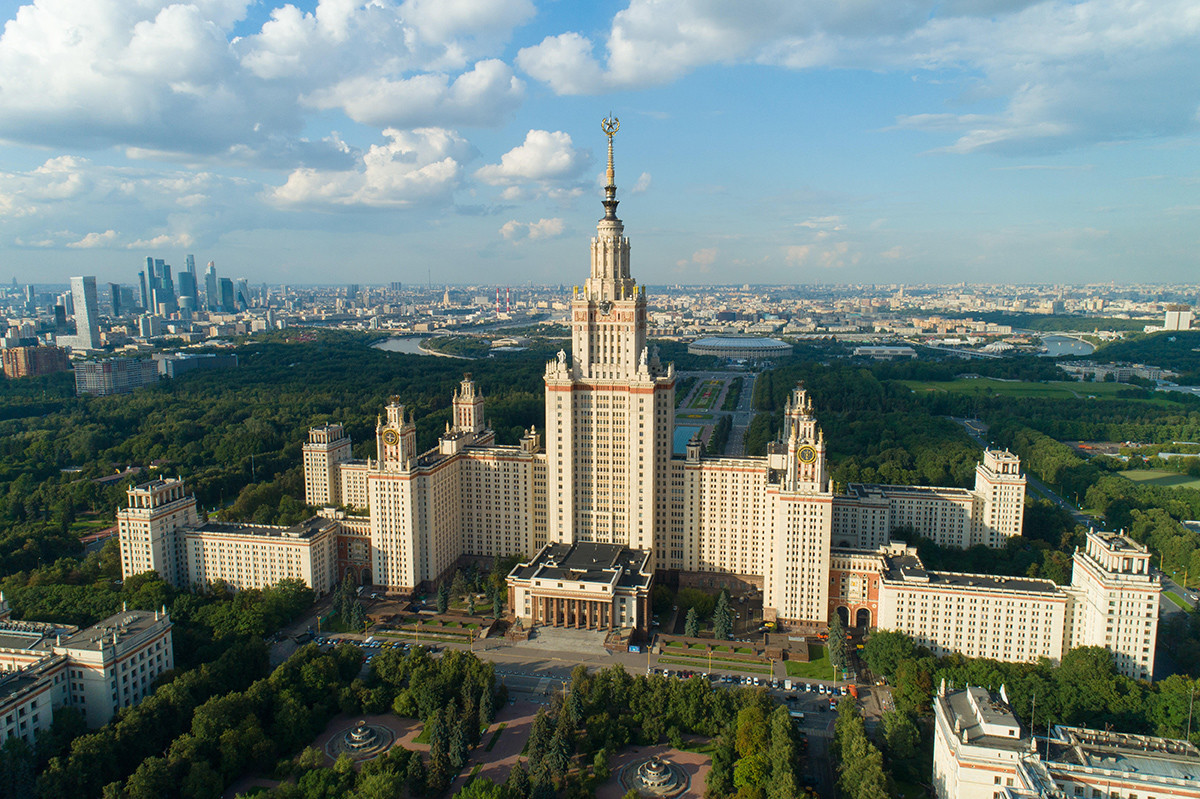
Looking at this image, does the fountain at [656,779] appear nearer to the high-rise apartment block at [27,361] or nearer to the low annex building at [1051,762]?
the low annex building at [1051,762]

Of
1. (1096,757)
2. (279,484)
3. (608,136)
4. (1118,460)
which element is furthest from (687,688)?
(1118,460)

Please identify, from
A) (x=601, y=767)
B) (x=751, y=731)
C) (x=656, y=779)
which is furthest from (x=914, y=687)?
(x=601, y=767)

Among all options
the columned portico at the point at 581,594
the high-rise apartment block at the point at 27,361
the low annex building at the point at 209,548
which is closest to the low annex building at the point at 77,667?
the low annex building at the point at 209,548

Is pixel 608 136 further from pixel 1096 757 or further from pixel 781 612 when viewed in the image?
pixel 1096 757

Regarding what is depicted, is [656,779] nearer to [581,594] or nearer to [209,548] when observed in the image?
[581,594]

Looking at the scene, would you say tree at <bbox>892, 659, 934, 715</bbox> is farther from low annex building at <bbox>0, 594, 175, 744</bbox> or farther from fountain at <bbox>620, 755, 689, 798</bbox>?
low annex building at <bbox>0, 594, 175, 744</bbox>

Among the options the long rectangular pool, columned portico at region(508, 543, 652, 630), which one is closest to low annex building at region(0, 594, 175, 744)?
columned portico at region(508, 543, 652, 630)
